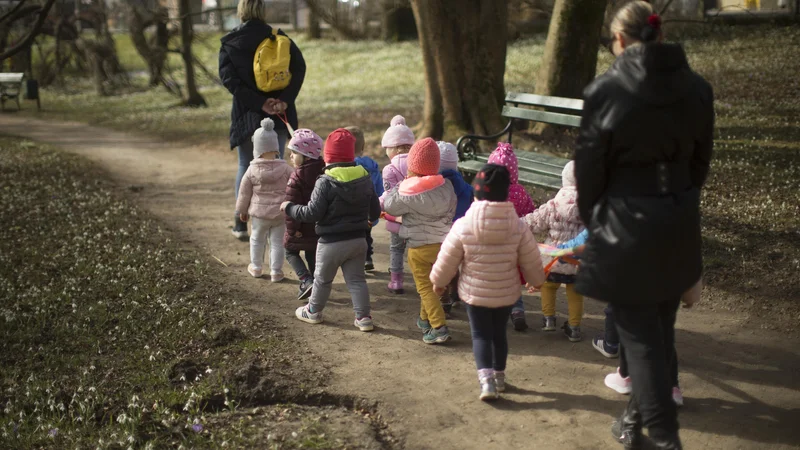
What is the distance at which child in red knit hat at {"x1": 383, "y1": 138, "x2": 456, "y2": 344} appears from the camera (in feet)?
18.7

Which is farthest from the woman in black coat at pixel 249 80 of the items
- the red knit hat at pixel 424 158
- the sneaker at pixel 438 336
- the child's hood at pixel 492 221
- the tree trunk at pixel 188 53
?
the tree trunk at pixel 188 53

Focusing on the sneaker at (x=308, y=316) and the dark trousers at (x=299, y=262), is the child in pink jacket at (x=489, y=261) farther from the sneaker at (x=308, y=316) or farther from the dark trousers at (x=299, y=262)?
the dark trousers at (x=299, y=262)

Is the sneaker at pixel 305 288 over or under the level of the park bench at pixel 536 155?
under

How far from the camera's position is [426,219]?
577 centimetres

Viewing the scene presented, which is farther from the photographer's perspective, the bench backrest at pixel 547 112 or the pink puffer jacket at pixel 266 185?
the bench backrest at pixel 547 112

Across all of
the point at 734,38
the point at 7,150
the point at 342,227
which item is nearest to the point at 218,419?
the point at 342,227

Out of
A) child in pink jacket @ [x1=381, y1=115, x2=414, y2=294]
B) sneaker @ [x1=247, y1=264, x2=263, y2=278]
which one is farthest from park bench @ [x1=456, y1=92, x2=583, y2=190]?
sneaker @ [x1=247, y1=264, x2=263, y2=278]

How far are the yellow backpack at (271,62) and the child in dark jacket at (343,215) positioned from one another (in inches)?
81.9

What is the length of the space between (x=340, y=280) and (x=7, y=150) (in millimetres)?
9792

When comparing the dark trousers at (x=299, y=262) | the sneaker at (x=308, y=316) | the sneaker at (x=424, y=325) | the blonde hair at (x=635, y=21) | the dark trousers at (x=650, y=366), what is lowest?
the sneaker at (x=308, y=316)

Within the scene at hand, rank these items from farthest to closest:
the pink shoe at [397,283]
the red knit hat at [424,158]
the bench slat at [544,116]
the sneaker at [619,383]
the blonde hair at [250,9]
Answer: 1. the bench slat at [544,116]
2. the blonde hair at [250,9]
3. the pink shoe at [397,283]
4. the red knit hat at [424,158]
5. the sneaker at [619,383]

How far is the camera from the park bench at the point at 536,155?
7980 millimetres

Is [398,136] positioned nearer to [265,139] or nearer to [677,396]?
[265,139]

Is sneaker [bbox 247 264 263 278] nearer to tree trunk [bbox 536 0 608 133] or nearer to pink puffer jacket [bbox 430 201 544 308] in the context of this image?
pink puffer jacket [bbox 430 201 544 308]
